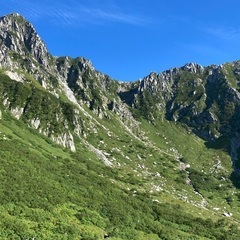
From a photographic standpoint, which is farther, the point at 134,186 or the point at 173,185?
the point at 173,185

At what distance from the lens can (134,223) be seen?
3076 inches

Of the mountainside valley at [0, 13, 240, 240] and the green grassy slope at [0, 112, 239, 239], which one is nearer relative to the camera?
the green grassy slope at [0, 112, 239, 239]

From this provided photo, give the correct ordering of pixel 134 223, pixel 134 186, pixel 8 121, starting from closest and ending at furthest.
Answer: pixel 134 223 → pixel 134 186 → pixel 8 121

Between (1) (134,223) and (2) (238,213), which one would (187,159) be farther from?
(1) (134,223)

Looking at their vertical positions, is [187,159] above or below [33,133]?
above

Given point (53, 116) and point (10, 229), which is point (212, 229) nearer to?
point (10, 229)

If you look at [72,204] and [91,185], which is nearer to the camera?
[72,204]

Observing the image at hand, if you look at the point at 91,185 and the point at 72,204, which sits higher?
A: the point at 91,185

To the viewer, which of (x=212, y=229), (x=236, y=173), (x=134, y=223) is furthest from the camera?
(x=236, y=173)

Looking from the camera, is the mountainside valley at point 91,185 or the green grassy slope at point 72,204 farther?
the mountainside valley at point 91,185

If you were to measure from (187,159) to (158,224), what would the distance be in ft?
394

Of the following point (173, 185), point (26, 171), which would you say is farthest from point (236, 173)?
point (26, 171)

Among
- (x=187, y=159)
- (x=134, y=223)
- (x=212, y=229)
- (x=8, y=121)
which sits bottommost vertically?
(x=134, y=223)

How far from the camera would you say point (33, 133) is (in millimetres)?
137000
